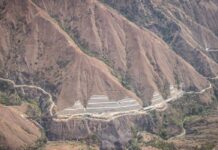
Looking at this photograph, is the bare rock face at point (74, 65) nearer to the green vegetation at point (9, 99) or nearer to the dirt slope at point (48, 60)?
the dirt slope at point (48, 60)

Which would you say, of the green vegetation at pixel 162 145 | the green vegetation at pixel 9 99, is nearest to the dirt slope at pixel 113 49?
the green vegetation at pixel 162 145

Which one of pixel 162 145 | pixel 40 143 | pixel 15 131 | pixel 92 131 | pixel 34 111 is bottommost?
pixel 162 145

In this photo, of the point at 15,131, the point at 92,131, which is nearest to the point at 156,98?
the point at 92,131

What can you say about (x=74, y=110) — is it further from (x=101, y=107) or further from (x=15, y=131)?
(x=15, y=131)

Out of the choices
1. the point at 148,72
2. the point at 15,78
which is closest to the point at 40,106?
the point at 15,78

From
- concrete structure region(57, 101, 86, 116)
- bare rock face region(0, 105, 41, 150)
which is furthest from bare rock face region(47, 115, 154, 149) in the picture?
bare rock face region(0, 105, 41, 150)

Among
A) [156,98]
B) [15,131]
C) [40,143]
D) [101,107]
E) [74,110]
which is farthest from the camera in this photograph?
[156,98]

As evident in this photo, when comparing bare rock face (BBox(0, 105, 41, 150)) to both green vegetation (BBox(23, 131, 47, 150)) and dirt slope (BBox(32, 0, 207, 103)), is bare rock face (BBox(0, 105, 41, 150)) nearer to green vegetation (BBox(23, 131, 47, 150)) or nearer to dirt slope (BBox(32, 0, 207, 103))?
green vegetation (BBox(23, 131, 47, 150))

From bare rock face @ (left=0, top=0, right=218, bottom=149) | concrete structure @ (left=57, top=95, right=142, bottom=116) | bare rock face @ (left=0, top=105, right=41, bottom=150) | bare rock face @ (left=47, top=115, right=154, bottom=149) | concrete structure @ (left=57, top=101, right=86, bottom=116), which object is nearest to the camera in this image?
bare rock face @ (left=0, top=105, right=41, bottom=150)
